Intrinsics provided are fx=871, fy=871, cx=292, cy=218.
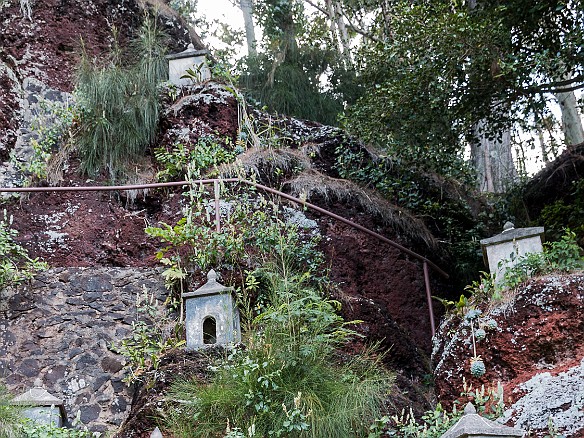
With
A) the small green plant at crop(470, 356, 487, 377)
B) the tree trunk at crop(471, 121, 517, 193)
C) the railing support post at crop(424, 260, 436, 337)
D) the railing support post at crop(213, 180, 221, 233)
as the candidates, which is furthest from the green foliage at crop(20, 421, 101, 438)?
the tree trunk at crop(471, 121, 517, 193)

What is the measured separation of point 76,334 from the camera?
7.94m

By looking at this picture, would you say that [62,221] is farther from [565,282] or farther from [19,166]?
[565,282]

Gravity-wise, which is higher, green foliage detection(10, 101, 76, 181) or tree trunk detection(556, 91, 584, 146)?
tree trunk detection(556, 91, 584, 146)

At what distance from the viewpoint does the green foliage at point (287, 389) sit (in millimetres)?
5977

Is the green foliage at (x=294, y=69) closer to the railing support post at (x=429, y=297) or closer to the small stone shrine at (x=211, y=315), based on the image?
the railing support post at (x=429, y=297)

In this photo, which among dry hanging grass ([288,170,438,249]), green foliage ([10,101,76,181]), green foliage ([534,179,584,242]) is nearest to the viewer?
green foliage ([534,179,584,242])

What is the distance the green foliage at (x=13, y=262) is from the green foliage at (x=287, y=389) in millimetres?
2490

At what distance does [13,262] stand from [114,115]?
8.00ft

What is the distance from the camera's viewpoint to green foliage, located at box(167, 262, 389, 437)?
5.98 metres

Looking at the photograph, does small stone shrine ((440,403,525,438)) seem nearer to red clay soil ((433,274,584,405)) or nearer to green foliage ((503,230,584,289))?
red clay soil ((433,274,584,405))

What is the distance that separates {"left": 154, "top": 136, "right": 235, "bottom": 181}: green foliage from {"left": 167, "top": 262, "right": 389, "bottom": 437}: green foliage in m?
3.43

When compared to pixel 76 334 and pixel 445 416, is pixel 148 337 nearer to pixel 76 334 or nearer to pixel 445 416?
pixel 76 334

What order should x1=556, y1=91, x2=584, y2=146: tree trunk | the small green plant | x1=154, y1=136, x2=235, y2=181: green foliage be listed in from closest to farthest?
1. the small green plant
2. x1=154, y1=136, x2=235, y2=181: green foliage
3. x1=556, y1=91, x2=584, y2=146: tree trunk

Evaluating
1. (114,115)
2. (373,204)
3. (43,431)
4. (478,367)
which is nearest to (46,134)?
(114,115)
